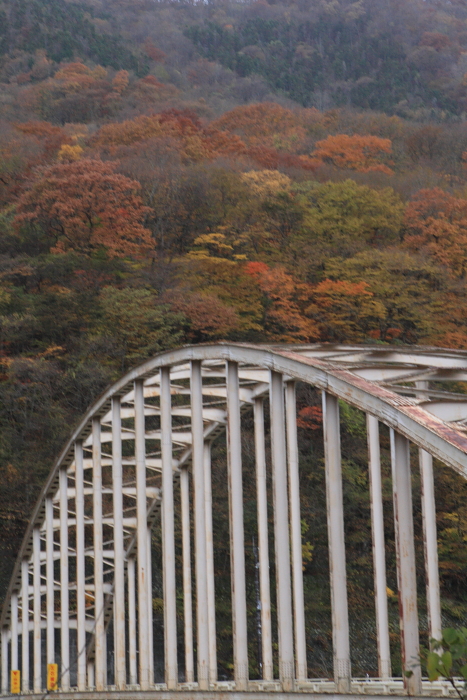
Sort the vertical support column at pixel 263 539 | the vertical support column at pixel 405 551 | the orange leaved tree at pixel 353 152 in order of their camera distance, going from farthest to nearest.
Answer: the orange leaved tree at pixel 353 152 < the vertical support column at pixel 263 539 < the vertical support column at pixel 405 551

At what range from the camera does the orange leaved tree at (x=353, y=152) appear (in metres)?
56.8

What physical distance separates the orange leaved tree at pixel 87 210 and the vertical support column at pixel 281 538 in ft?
89.9

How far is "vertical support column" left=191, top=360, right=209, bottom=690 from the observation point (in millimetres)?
14195

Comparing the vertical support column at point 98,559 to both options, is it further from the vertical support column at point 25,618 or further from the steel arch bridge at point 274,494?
the vertical support column at point 25,618

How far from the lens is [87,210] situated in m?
39.4

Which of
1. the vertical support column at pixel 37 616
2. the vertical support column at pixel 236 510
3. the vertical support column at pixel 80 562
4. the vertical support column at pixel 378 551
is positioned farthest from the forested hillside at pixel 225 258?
the vertical support column at pixel 378 551

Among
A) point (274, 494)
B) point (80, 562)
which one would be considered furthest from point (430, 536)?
point (80, 562)

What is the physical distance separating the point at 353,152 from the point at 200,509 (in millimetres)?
46198

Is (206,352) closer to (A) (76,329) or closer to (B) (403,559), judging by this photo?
(B) (403,559)

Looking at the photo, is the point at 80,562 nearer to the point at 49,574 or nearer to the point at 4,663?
the point at 49,574

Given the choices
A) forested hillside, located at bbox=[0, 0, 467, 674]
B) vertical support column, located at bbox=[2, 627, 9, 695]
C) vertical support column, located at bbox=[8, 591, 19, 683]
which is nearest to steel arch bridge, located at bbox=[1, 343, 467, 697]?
vertical support column, located at bbox=[8, 591, 19, 683]

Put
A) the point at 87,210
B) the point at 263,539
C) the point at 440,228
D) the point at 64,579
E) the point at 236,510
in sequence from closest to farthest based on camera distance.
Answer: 1. the point at 236,510
2. the point at 263,539
3. the point at 64,579
4. the point at 87,210
5. the point at 440,228

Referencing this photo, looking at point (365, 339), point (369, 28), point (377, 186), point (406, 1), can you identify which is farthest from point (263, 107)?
point (406, 1)

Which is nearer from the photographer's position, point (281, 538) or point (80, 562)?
point (281, 538)
